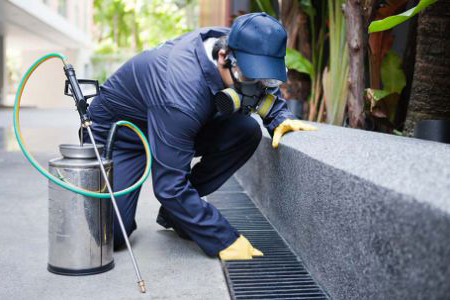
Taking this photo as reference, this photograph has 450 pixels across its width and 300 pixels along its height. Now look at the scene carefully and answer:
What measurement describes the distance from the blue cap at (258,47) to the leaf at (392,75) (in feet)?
5.29

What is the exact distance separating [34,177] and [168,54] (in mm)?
2305

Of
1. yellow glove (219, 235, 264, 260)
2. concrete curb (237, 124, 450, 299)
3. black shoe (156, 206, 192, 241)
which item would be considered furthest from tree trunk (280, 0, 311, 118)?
yellow glove (219, 235, 264, 260)

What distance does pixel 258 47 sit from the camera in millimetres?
1980

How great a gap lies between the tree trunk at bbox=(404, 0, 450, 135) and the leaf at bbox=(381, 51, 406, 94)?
1.55 ft

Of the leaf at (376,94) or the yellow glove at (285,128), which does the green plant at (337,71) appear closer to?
the leaf at (376,94)

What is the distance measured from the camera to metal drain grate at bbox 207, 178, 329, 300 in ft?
6.24

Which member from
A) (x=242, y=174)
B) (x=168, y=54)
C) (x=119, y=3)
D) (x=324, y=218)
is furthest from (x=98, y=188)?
(x=119, y=3)

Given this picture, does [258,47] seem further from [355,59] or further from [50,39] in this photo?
[50,39]

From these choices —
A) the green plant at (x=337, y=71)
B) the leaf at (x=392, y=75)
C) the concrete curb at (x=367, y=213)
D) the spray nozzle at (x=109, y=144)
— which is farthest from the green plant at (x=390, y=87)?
the spray nozzle at (x=109, y=144)

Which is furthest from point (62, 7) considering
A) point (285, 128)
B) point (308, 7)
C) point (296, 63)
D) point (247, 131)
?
point (285, 128)

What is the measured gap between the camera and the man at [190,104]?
203cm

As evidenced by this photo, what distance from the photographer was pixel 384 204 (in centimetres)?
126

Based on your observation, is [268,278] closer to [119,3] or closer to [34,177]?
[34,177]

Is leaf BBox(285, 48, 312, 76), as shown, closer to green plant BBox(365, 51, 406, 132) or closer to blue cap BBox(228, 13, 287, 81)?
green plant BBox(365, 51, 406, 132)
